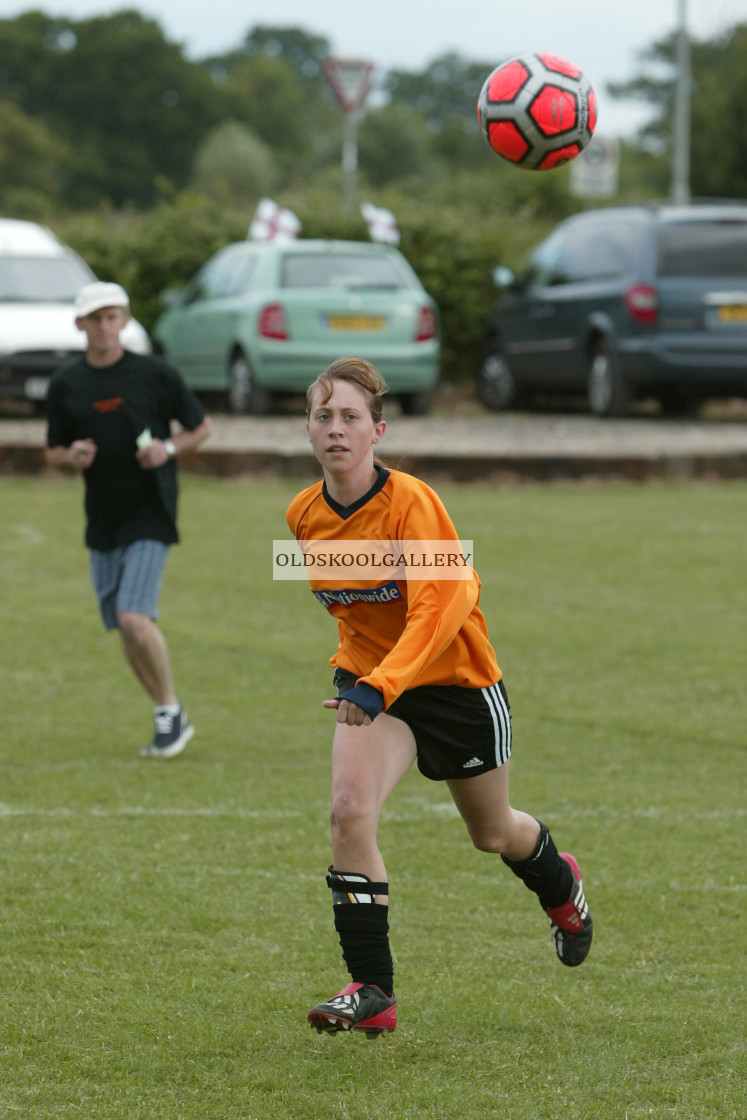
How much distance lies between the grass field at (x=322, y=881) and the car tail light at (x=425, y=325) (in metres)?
6.55

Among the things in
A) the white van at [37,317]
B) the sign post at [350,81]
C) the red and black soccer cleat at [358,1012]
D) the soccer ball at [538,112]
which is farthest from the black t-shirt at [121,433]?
the sign post at [350,81]

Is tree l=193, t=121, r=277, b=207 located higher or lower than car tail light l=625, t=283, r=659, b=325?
higher

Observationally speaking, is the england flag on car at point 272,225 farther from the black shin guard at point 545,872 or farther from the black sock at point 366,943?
the black sock at point 366,943

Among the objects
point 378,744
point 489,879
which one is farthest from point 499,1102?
point 489,879

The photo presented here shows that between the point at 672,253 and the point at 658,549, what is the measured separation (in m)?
4.94

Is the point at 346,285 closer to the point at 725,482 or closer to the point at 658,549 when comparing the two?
the point at 725,482

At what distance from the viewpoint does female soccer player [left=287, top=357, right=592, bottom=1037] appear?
13.0 ft

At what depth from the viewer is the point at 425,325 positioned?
16672 millimetres

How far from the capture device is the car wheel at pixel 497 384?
18484 mm

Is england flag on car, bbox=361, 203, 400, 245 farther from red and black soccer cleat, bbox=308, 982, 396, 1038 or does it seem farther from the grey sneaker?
red and black soccer cleat, bbox=308, 982, 396, 1038

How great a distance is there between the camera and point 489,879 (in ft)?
17.9

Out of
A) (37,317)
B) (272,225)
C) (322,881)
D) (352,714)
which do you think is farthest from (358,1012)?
(272,225)

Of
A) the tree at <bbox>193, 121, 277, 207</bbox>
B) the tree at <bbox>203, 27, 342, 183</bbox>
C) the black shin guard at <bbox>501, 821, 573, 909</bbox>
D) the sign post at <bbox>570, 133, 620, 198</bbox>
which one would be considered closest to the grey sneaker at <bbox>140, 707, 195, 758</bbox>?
the black shin guard at <bbox>501, 821, 573, 909</bbox>

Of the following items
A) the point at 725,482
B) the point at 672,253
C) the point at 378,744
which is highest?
the point at 672,253
